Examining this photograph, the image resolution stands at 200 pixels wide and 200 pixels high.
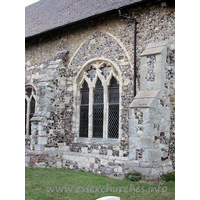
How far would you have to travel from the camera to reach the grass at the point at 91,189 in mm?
5879

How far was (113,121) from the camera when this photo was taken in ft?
31.0

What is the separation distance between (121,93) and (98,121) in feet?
5.16

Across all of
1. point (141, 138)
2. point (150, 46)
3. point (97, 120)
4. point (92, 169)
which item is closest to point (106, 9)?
point (150, 46)

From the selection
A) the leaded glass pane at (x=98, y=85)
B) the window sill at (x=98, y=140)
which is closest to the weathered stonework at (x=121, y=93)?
the window sill at (x=98, y=140)

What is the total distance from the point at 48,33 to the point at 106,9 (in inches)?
135

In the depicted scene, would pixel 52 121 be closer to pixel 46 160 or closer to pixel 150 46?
pixel 46 160

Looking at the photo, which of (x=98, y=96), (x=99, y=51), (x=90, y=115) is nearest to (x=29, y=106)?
(x=90, y=115)

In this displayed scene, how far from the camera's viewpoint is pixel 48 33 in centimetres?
1188

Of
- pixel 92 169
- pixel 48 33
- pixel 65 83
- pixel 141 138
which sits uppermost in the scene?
pixel 48 33

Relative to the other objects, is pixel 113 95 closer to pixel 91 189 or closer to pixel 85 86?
pixel 85 86

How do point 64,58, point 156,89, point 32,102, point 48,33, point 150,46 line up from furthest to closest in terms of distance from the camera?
point 32,102 → point 48,33 → point 64,58 → point 150,46 → point 156,89

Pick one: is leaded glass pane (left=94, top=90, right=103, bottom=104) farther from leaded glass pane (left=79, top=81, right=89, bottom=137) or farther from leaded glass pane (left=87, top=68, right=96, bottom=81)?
leaded glass pane (left=87, top=68, right=96, bottom=81)

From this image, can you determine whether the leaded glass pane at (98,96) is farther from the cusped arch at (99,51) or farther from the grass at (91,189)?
the grass at (91,189)

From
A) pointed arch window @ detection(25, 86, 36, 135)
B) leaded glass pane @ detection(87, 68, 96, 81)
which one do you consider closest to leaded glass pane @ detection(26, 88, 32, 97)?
pointed arch window @ detection(25, 86, 36, 135)
